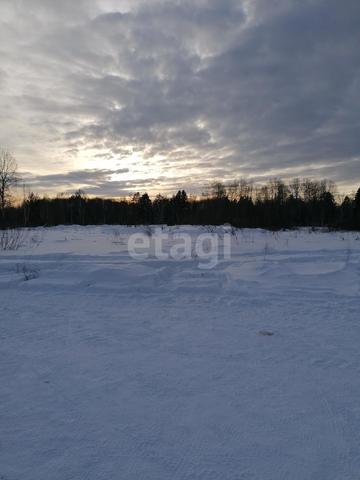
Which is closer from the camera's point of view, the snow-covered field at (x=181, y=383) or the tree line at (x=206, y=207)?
the snow-covered field at (x=181, y=383)

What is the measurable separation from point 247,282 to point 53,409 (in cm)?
394

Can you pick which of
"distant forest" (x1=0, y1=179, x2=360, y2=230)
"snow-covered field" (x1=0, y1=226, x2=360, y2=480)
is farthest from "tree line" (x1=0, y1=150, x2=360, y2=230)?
"snow-covered field" (x1=0, y1=226, x2=360, y2=480)

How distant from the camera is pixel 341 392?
93.0 inches

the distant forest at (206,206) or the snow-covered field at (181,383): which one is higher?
the distant forest at (206,206)

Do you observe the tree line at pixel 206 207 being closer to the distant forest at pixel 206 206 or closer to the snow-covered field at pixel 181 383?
the distant forest at pixel 206 206

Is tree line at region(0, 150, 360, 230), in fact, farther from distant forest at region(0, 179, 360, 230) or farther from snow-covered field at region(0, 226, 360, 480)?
snow-covered field at region(0, 226, 360, 480)

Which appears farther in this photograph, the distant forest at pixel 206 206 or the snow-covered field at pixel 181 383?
the distant forest at pixel 206 206

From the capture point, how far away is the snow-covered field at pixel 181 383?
172cm

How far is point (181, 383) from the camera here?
8.13 feet

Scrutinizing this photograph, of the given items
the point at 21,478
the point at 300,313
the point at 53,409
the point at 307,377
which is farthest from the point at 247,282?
the point at 21,478

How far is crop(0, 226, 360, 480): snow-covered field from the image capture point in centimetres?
172

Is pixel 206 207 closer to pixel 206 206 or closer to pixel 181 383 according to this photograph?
pixel 206 206

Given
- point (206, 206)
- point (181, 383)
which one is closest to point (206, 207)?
point (206, 206)

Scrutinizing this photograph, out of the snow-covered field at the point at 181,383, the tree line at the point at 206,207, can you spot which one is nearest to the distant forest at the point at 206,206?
the tree line at the point at 206,207
